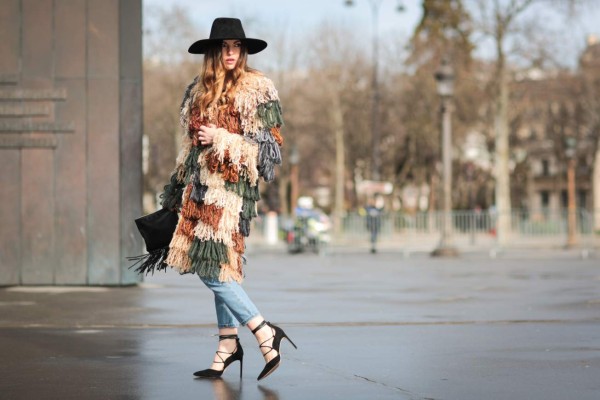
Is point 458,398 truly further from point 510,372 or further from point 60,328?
point 60,328

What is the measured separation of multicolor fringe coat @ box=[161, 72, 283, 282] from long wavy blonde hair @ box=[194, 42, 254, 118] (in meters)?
0.04

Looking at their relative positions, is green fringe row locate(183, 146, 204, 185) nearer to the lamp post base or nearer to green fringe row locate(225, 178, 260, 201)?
green fringe row locate(225, 178, 260, 201)

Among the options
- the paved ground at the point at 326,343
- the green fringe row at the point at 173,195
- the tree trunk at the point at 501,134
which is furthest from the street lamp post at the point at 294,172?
the green fringe row at the point at 173,195

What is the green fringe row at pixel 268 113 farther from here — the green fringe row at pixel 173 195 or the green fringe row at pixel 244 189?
the green fringe row at pixel 173 195

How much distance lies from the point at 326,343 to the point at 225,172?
218cm

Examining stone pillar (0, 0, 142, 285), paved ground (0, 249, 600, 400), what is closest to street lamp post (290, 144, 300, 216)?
stone pillar (0, 0, 142, 285)

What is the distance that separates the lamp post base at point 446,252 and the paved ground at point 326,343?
13.1 m

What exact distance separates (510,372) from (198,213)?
1934mm

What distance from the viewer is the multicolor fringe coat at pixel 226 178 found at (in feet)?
22.4

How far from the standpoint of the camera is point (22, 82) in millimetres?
14414

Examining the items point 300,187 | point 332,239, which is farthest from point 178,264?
point 300,187

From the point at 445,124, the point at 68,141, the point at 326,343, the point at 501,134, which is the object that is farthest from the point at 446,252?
the point at 326,343

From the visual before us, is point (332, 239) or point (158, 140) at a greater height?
point (158, 140)

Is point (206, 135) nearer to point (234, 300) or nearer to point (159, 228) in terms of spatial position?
point (159, 228)
